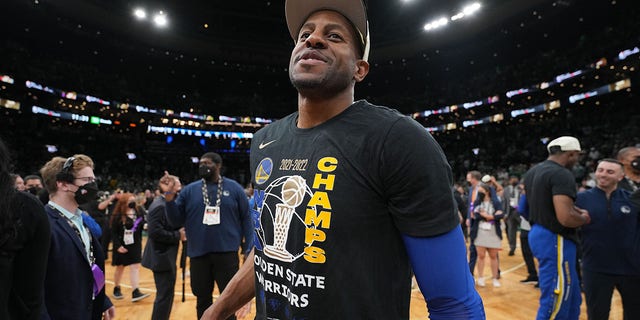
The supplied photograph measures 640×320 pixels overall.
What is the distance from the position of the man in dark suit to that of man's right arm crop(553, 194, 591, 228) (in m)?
3.74

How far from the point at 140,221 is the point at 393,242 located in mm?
6044

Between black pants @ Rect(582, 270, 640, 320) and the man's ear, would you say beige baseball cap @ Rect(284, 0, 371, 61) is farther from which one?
black pants @ Rect(582, 270, 640, 320)

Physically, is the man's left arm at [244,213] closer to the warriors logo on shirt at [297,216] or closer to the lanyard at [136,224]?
the lanyard at [136,224]

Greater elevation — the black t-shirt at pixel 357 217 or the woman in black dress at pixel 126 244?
the black t-shirt at pixel 357 217

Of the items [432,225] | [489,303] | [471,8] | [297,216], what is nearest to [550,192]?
[489,303]

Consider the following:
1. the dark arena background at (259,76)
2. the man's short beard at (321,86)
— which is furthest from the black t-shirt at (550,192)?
the dark arena background at (259,76)

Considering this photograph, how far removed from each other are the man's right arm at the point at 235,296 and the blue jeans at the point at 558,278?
2958 mm

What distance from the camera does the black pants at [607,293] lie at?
120 inches

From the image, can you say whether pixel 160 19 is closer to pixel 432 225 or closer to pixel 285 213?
pixel 285 213

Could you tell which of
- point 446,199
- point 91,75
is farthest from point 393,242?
point 91,75

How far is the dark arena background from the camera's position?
18766 millimetres

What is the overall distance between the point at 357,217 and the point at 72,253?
84.0 inches

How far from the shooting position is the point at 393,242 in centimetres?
94

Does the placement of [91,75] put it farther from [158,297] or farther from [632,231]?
[632,231]
